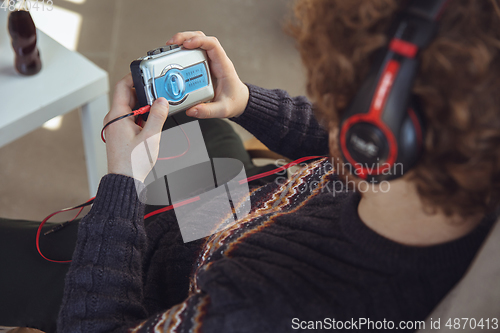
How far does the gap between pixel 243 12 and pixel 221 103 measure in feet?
4.82

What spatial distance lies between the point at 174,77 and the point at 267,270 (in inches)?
14.4

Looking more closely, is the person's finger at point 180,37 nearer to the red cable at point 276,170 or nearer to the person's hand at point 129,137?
the person's hand at point 129,137

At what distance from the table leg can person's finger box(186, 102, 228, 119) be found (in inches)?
14.2

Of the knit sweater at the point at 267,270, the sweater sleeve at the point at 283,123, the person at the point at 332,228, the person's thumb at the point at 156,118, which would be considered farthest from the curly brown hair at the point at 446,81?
the sweater sleeve at the point at 283,123

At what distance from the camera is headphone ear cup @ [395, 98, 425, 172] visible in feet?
1.14

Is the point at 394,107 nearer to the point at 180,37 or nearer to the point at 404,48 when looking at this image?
the point at 404,48

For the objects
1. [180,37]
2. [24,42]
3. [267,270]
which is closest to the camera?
[267,270]

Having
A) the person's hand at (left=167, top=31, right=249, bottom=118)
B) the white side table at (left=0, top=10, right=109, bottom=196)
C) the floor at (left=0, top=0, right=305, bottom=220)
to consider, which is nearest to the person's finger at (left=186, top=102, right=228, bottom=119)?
the person's hand at (left=167, top=31, right=249, bottom=118)

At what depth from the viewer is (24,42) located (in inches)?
32.6

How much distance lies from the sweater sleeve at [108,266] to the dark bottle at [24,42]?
439 mm

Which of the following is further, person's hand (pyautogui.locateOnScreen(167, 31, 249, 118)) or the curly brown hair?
person's hand (pyautogui.locateOnScreen(167, 31, 249, 118))

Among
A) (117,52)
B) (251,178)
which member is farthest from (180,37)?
(117,52)

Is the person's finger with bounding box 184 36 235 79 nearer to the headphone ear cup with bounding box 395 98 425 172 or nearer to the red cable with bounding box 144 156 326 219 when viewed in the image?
the red cable with bounding box 144 156 326 219

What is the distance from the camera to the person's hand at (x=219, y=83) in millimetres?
709
